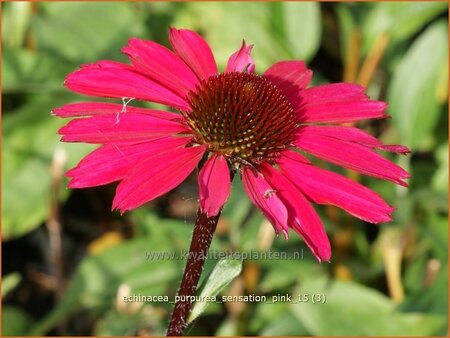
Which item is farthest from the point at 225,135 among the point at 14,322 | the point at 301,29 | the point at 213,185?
the point at 301,29

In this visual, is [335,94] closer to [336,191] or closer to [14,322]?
[336,191]

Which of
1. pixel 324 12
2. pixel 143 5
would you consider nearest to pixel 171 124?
pixel 143 5

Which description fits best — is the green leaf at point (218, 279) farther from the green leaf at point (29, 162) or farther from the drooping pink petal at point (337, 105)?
the green leaf at point (29, 162)

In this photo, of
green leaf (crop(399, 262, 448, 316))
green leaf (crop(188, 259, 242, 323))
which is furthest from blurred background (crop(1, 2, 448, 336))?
green leaf (crop(188, 259, 242, 323))

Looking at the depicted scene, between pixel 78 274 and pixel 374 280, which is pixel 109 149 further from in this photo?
Answer: pixel 374 280

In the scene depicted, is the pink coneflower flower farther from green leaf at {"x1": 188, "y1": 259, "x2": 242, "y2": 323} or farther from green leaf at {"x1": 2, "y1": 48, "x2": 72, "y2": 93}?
green leaf at {"x1": 2, "y1": 48, "x2": 72, "y2": 93}

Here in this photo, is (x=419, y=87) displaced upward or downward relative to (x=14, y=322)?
upward
